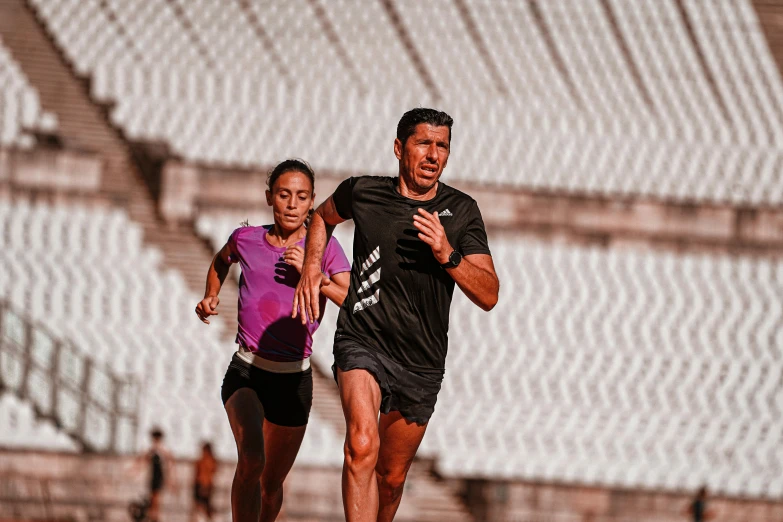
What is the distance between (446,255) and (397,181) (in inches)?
22.4

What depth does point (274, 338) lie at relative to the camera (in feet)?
19.8

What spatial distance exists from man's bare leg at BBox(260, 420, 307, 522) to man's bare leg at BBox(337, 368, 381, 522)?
3.85ft

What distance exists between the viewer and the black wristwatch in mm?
4883

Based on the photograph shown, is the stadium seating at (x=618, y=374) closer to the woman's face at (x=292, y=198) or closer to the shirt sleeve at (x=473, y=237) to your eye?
the woman's face at (x=292, y=198)

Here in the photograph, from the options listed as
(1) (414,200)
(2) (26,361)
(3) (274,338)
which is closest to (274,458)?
(3) (274,338)

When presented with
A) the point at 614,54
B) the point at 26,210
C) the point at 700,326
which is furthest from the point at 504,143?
the point at 26,210

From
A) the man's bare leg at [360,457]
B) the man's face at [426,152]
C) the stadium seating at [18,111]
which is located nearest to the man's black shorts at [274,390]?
the man's bare leg at [360,457]

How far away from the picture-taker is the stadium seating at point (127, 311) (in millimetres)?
14359

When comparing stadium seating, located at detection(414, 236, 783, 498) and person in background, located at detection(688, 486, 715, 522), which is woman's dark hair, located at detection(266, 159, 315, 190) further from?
person in background, located at detection(688, 486, 715, 522)

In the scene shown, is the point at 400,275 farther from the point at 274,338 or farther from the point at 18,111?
the point at 18,111

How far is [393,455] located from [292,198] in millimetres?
1335

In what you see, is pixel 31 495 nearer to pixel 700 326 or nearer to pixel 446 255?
pixel 700 326

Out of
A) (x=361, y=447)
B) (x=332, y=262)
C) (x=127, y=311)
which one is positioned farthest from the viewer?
(x=127, y=311)

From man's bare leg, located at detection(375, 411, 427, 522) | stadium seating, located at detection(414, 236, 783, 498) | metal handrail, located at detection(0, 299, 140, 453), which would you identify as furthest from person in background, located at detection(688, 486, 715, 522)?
man's bare leg, located at detection(375, 411, 427, 522)
